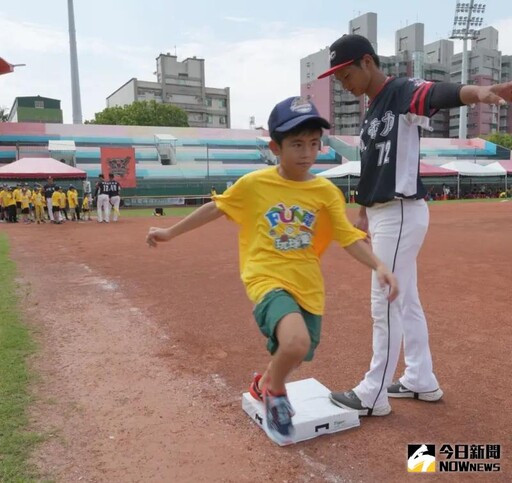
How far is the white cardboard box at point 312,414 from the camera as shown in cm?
279

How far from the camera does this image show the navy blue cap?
252 centimetres

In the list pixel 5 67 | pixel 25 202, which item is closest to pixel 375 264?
pixel 5 67

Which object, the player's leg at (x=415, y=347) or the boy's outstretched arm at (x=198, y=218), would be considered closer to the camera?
the boy's outstretched arm at (x=198, y=218)

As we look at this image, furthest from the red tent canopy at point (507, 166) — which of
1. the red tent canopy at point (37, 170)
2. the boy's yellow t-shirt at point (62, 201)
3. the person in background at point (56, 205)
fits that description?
the person in background at point (56, 205)

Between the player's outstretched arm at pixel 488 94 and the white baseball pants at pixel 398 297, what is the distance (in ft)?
2.36

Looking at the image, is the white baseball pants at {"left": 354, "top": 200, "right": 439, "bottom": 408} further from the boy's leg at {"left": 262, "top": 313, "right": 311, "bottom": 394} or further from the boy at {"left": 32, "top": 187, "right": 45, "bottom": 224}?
the boy at {"left": 32, "top": 187, "right": 45, "bottom": 224}

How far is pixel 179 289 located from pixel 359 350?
333 centimetres

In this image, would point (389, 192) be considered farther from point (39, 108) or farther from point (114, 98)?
point (114, 98)

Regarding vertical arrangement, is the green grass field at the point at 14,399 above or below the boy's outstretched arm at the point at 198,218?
below

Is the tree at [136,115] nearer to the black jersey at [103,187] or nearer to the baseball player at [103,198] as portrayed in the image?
the baseball player at [103,198]

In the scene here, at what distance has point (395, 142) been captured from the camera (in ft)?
9.40

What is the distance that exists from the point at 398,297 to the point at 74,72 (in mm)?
44211

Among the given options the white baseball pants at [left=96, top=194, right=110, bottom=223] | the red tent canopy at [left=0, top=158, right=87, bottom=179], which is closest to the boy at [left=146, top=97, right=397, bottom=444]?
the white baseball pants at [left=96, top=194, right=110, bottom=223]

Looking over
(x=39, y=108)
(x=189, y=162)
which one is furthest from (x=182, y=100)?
(x=189, y=162)
